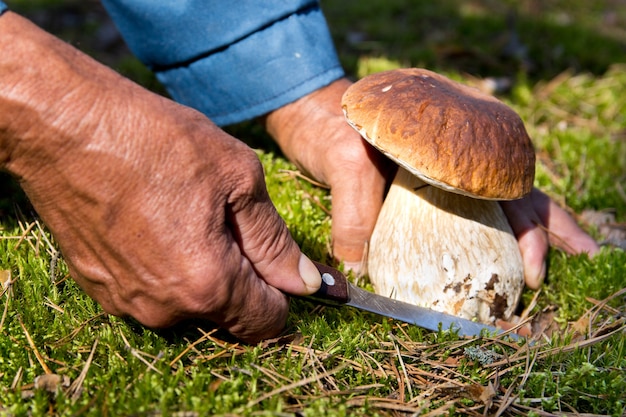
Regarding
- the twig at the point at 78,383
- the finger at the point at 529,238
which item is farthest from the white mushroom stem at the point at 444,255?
the twig at the point at 78,383

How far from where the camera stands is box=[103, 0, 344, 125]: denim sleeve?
94.3 inches

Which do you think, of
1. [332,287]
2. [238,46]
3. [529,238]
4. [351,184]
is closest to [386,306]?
[332,287]

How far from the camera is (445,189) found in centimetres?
176

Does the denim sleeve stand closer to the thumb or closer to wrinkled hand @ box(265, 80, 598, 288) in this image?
wrinkled hand @ box(265, 80, 598, 288)

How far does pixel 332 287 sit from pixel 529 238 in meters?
1.03

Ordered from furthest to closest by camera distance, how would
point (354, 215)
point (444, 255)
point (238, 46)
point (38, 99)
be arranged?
point (238, 46), point (354, 215), point (444, 255), point (38, 99)

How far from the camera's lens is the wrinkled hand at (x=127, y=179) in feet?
4.32

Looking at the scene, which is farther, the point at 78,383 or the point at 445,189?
the point at 445,189

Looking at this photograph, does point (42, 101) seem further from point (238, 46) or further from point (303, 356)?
point (238, 46)

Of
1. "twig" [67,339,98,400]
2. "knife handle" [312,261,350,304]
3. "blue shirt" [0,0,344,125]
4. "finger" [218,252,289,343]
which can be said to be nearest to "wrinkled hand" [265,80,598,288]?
"blue shirt" [0,0,344,125]

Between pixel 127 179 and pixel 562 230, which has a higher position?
pixel 127 179

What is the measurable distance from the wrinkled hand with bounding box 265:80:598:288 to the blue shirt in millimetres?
103

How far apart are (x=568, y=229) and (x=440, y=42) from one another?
2.88 meters

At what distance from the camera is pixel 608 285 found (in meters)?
2.22
